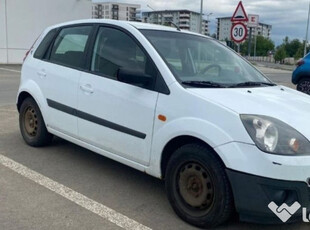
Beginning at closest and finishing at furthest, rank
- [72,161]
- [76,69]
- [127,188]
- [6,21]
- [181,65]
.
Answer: [181,65] → [127,188] → [76,69] → [72,161] → [6,21]

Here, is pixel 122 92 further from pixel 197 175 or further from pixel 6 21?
pixel 6 21

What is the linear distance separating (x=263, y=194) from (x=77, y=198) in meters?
1.78

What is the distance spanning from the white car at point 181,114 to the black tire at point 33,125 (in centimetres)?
3

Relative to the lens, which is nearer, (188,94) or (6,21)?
(188,94)

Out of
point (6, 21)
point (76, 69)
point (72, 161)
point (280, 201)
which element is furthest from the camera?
point (6, 21)

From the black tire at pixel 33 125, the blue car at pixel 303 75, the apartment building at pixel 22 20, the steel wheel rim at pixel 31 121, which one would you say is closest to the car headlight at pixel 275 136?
the black tire at pixel 33 125

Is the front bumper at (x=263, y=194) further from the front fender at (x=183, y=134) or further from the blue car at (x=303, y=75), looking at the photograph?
the blue car at (x=303, y=75)

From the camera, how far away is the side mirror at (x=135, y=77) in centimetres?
357

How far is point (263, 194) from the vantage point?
→ 9.50ft

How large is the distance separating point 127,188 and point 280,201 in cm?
169

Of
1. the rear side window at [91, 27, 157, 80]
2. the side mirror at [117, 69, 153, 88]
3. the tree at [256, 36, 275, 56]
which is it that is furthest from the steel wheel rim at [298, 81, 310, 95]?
the tree at [256, 36, 275, 56]

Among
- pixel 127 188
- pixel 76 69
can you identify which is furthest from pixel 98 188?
pixel 76 69

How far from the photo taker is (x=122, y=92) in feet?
12.6

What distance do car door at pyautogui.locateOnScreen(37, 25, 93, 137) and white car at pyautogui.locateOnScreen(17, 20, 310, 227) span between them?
0.01 m
